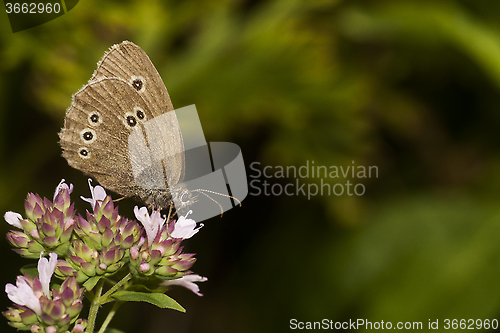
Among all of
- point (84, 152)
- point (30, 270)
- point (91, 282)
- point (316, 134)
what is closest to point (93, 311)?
point (91, 282)

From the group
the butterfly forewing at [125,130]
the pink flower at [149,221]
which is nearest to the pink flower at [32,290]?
the pink flower at [149,221]

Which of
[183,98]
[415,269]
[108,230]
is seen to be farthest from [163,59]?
[415,269]

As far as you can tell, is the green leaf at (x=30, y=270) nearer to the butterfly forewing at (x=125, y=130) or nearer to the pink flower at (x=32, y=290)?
the pink flower at (x=32, y=290)

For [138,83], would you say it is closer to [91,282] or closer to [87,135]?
[87,135]

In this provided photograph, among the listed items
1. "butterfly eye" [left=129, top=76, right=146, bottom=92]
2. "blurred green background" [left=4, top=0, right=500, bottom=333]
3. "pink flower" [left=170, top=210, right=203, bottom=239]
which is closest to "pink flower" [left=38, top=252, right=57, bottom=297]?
"pink flower" [left=170, top=210, right=203, bottom=239]

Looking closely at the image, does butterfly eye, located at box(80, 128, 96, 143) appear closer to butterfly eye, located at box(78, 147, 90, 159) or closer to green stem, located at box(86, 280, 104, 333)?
butterfly eye, located at box(78, 147, 90, 159)

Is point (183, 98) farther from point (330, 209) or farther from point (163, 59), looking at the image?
point (330, 209)
